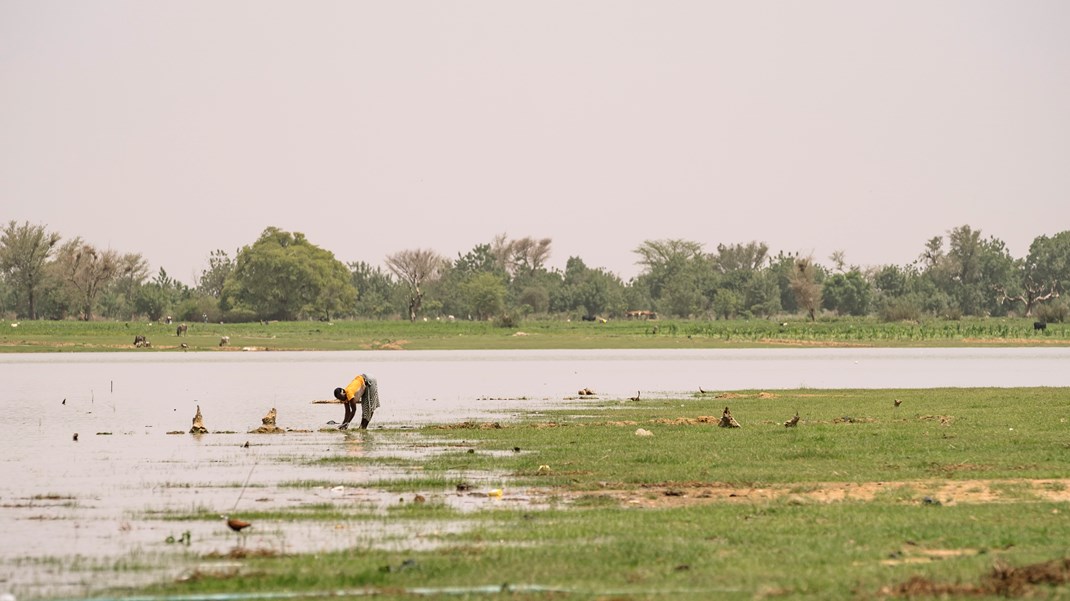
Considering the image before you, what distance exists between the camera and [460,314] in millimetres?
172750

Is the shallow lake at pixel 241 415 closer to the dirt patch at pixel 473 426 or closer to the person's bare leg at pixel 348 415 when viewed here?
the person's bare leg at pixel 348 415

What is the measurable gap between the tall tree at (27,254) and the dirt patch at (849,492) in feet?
467

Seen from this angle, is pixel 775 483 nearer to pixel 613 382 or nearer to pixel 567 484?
pixel 567 484

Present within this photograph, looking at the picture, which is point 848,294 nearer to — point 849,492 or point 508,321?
point 508,321

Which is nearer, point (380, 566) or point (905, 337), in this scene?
point (380, 566)

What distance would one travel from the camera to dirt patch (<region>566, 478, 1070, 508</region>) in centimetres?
1873

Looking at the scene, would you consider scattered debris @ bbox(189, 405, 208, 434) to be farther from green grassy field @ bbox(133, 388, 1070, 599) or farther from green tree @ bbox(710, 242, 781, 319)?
green tree @ bbox(710, 242, 781, 319)

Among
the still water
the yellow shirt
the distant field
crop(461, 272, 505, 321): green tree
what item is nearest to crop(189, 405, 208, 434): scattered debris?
the still water

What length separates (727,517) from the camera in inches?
682

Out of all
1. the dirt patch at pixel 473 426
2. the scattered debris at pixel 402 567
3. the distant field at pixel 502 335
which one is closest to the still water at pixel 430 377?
the dirt patch at pixel 473 426

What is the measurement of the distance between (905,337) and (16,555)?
107m

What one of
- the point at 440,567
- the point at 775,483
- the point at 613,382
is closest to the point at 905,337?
the point at 613,382

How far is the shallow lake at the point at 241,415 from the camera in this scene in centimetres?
1684

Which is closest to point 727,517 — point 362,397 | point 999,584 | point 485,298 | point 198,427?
point 999,584
